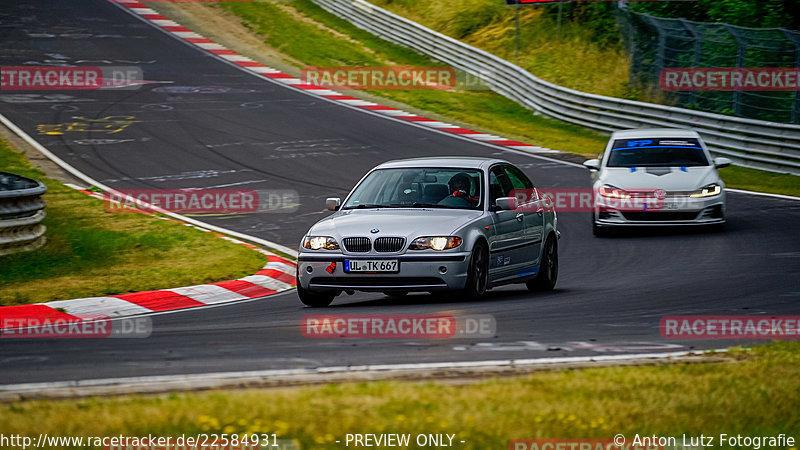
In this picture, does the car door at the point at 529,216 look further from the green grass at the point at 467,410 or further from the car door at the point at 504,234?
the green grass at the point at 467,410

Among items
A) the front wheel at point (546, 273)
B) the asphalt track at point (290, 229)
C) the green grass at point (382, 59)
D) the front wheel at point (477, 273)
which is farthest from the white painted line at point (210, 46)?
the front wheel at point (477, 273)

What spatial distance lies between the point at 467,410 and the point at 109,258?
29.9 ft

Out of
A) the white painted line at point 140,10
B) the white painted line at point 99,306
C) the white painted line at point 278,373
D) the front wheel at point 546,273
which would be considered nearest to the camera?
the white painted line at point 278,373

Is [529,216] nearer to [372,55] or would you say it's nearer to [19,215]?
[19,215]

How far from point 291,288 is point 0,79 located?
816 inches

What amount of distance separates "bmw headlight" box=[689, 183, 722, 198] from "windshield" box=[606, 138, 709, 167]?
741mm

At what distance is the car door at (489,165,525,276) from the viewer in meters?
11.2

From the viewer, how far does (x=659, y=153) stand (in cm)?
1755

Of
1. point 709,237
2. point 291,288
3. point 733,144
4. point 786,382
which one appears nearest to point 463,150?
point 733,144

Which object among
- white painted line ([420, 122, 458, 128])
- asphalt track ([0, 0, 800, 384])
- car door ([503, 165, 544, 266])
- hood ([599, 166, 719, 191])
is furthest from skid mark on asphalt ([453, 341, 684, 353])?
white painted line ([420, 122, 458, 128])

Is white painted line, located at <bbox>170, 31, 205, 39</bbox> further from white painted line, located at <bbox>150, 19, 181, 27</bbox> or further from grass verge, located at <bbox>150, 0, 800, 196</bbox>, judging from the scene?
white painted line, located at <bbox>150, 19, 181, 27</bbox>

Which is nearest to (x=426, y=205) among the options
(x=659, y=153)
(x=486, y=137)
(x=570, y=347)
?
(x=570, y=347)

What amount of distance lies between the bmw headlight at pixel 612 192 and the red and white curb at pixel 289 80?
861cm

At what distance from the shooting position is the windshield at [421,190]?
11352 mm
